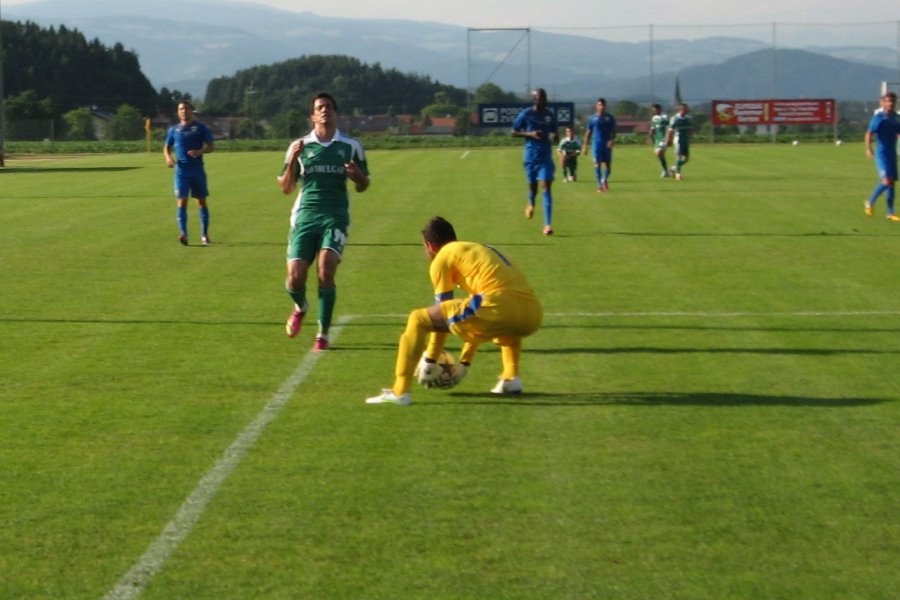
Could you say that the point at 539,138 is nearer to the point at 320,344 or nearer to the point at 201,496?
the point at 320,344

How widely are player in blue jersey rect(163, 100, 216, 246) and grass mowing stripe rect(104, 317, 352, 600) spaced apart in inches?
376

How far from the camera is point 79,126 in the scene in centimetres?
7850

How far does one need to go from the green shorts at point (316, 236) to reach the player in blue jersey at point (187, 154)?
790cm

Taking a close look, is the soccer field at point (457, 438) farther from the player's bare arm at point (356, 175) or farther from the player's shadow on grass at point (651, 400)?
the player's bare arm at point (356, 175)

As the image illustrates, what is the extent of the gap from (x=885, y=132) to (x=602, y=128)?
7849mm

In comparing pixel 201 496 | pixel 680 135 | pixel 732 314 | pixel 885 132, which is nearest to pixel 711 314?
pixel 732 314

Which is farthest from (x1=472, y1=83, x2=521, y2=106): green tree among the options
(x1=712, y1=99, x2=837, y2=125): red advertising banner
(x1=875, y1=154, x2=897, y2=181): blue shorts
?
(x1=875, y1=154, x2=897, y2=181): blue shorts

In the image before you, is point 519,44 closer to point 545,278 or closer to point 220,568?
point 545,278

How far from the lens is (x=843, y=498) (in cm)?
670

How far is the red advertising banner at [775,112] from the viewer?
6278 cm

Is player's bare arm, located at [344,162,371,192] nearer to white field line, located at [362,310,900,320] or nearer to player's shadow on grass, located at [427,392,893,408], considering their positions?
white field line, located at [362,310,900,320]

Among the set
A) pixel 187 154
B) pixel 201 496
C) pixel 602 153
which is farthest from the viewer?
pixel 602 153

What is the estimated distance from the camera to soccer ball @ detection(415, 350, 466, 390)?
891 cm

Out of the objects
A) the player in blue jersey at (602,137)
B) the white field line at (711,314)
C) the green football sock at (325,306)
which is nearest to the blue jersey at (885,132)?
the player in blue jersey at (602,137)
